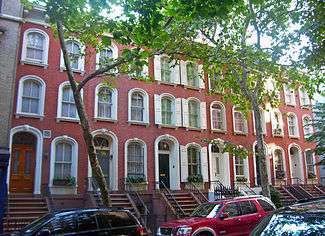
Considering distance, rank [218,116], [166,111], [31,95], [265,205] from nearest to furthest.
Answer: [265,205], [31,95], [166,111], [218,116]

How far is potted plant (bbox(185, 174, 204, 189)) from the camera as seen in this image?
952 inches

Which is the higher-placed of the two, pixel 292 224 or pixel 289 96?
pixel 289 96

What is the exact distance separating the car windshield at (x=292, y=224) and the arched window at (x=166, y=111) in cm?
1955

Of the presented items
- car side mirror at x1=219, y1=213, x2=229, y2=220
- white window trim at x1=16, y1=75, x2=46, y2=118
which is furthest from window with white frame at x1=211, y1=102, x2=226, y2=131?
car side mirror at x1=219, y1=213, x2=229, y2=220

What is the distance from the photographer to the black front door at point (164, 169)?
78.2 ft

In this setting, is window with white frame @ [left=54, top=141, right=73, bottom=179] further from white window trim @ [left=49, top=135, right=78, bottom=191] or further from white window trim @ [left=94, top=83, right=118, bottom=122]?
white window trim @ [left=94, top=83, right=118, bottom=122]

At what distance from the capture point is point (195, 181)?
24312mm

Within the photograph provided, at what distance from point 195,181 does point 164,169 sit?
209 centimetres

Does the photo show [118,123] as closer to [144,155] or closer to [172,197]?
[144,155]

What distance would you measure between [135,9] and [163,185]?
14.6 meters

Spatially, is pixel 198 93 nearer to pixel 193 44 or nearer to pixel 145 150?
pixel 145 150

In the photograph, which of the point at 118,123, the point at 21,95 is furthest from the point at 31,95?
the point at 118,123

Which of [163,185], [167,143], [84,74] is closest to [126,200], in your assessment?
[163,185]

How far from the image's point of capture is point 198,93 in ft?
86.9
